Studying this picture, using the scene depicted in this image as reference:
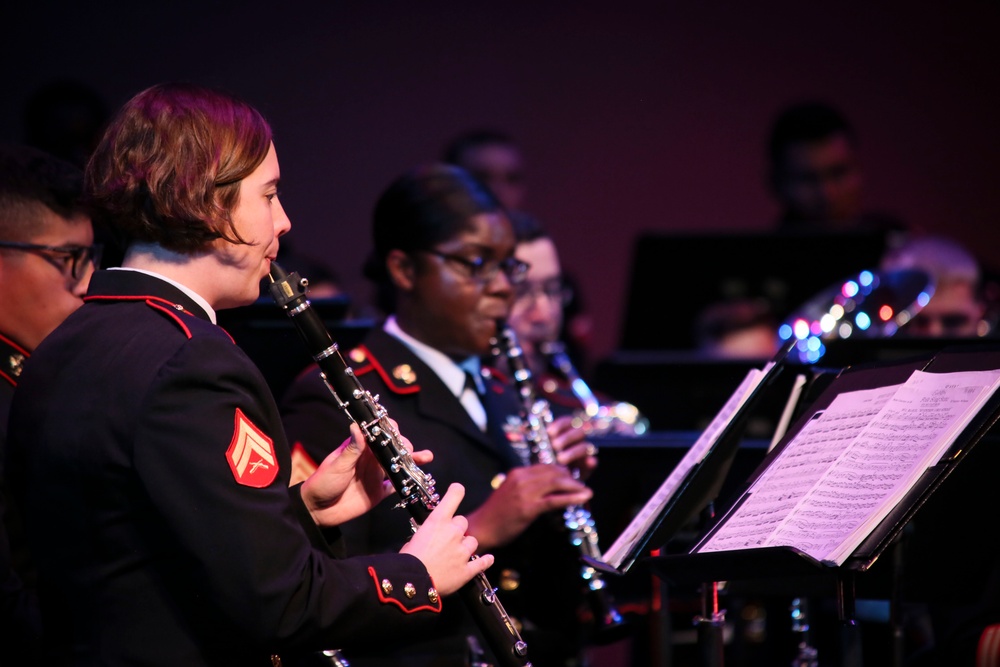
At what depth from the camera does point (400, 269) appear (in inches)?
121

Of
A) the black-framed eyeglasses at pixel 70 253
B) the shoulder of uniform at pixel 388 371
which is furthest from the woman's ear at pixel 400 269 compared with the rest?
the black-framed eyeglasses at pixel 70 253

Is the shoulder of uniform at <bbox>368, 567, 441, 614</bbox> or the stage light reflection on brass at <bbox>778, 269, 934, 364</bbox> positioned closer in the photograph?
the shoulder of uniform at <bbox>368, 567, 441, 614</bbox>

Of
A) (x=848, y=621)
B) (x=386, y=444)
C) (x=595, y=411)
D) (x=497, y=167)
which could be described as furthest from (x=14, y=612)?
(x=497, y=167)

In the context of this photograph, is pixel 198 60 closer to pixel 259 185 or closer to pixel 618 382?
pixel 618 382

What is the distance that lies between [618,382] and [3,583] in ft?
7.83

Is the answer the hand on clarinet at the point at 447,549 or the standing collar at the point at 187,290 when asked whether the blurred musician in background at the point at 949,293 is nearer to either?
the hand on clarinet at the point at 447,549

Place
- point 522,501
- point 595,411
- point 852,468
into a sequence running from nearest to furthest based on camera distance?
point 852,468
point 522,501
point 595,411

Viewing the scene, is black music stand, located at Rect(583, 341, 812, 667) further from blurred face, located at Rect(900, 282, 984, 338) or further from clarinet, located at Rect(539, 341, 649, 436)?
blurred face, located at Rect(900, 282, 984, 338)

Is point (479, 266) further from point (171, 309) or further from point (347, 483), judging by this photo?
point (171, 309)

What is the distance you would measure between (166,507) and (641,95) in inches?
217

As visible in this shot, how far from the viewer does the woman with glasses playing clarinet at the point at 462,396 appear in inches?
106

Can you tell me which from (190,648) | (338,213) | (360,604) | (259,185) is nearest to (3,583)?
(190,648)

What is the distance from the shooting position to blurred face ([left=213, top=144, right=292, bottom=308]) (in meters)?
1.83

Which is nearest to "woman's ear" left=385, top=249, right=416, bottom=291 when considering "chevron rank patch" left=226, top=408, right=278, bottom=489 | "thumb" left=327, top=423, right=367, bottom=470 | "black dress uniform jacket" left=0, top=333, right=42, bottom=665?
"thumb" left=327, top=423, right=367, bottom=470
